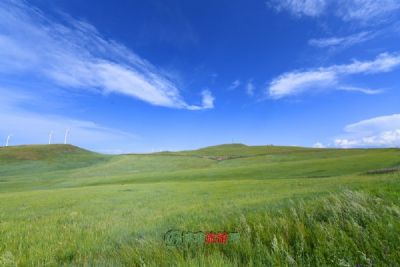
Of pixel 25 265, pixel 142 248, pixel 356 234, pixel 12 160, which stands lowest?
pixel 25 265

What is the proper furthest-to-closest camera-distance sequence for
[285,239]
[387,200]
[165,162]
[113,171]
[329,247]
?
[165,162]
[113,171]
[387,200]
[285,239]
[329,247]

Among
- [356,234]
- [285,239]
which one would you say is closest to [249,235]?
[285,239]

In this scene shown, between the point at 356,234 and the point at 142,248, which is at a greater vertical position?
the point at 356,234

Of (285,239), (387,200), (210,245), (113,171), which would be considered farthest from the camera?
(113,171)

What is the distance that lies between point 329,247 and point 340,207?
57.0 inches

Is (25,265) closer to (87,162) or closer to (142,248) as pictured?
(142,248)

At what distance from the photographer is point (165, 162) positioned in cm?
9925

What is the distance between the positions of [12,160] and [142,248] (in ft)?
380

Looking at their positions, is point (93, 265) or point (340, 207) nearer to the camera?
point (93, 265)

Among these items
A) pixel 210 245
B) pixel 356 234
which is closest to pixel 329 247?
pixel 356 234

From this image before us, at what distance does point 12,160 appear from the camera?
101 meters

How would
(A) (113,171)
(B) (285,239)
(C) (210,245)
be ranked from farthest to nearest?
(A) (113,171), (C) (210,245), (B) (285,239)

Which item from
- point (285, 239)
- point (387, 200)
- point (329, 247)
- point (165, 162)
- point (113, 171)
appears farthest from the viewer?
point (165, 162)

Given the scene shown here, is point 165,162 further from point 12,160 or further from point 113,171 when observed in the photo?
point 12,160
